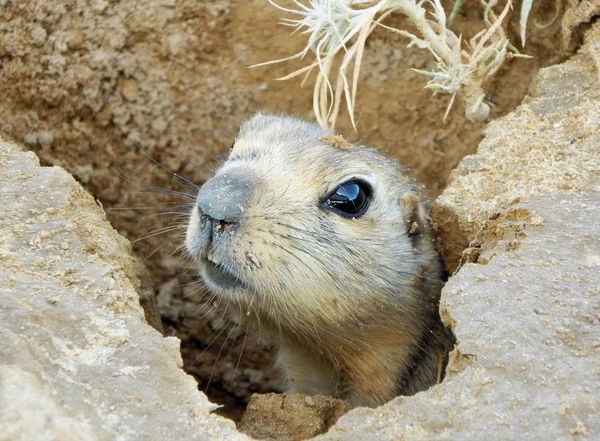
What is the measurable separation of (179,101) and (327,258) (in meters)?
2.86

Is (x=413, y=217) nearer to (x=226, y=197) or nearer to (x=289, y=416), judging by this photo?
(x=226, y=197)

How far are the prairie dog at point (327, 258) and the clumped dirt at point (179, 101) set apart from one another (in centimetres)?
134

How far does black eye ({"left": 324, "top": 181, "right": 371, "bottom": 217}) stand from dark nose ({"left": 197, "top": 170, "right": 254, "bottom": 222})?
20.5 inches

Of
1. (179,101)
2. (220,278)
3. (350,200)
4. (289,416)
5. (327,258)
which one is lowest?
(289,416)

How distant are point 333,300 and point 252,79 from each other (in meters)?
3.00

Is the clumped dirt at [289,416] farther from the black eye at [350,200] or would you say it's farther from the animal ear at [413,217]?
the animal ear at [413,217]

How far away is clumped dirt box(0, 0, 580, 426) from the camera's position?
18.3 ft

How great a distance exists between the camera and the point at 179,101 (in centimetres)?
619

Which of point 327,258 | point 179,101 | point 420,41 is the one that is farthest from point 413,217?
point 179,101

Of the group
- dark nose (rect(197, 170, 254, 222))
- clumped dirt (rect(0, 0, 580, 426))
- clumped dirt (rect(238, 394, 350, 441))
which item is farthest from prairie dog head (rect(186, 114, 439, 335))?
clumped dirt (rect(0, 0, 580, 426))

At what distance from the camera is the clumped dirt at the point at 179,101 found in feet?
18.3

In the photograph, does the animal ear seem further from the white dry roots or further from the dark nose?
the dark nose

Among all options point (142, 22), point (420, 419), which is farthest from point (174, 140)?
point (420, 419)

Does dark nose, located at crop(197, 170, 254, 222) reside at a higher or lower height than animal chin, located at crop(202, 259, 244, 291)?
higher
